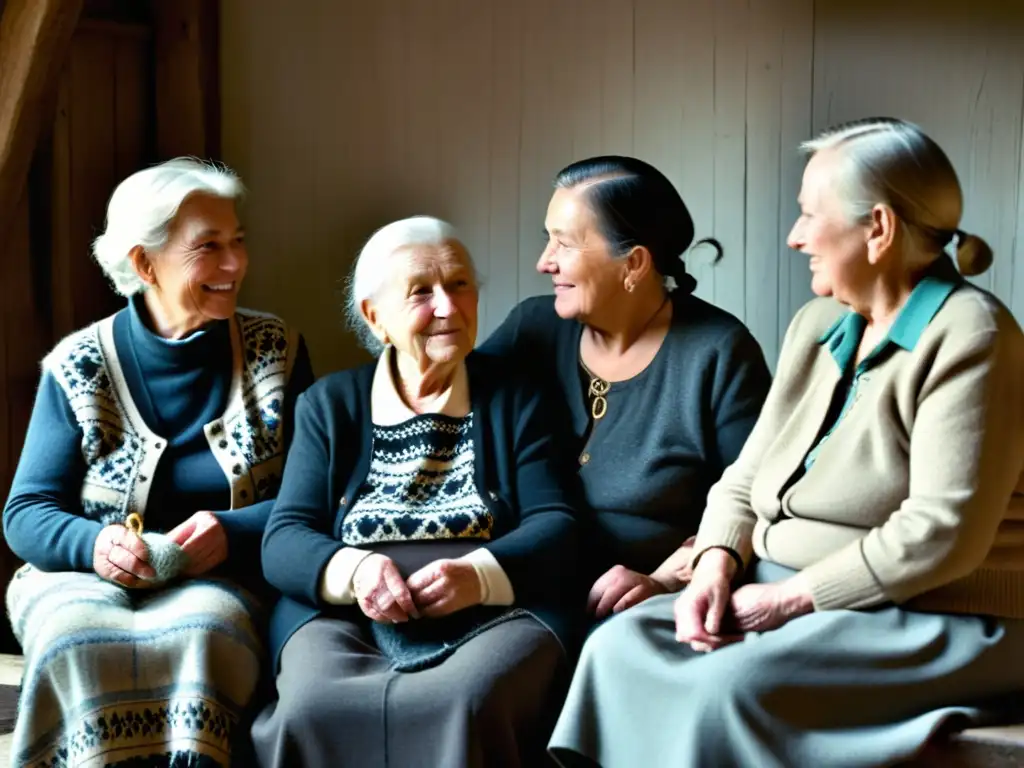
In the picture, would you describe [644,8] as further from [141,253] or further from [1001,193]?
[141,253]

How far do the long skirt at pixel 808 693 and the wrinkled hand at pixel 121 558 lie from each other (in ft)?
2.95

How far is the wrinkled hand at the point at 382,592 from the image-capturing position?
7.75 feet

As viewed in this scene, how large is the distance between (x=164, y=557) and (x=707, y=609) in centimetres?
105

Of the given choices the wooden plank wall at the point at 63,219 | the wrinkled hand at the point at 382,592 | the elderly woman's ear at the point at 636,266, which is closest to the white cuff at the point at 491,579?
the wrinkled hand at the point at 382,592

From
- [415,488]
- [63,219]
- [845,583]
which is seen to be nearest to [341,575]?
[415,488]

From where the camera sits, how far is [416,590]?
238 cm

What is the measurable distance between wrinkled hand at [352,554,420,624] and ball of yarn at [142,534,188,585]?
41 centimetres

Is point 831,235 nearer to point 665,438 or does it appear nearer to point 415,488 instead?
point 665,438

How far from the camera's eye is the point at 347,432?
262cm

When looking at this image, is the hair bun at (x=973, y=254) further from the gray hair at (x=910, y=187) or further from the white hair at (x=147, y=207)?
the white hair at (x=147, y=207)

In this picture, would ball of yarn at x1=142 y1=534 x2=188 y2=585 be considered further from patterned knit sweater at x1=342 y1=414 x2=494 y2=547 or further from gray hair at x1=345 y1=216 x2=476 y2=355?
gray hair at x1=345 y1=216 x2=476 y2=355

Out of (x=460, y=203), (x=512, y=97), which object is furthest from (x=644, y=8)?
(x=460, y=203)

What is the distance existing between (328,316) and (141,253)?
0.92 meters

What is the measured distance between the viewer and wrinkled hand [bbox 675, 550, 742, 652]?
2.20 meters
